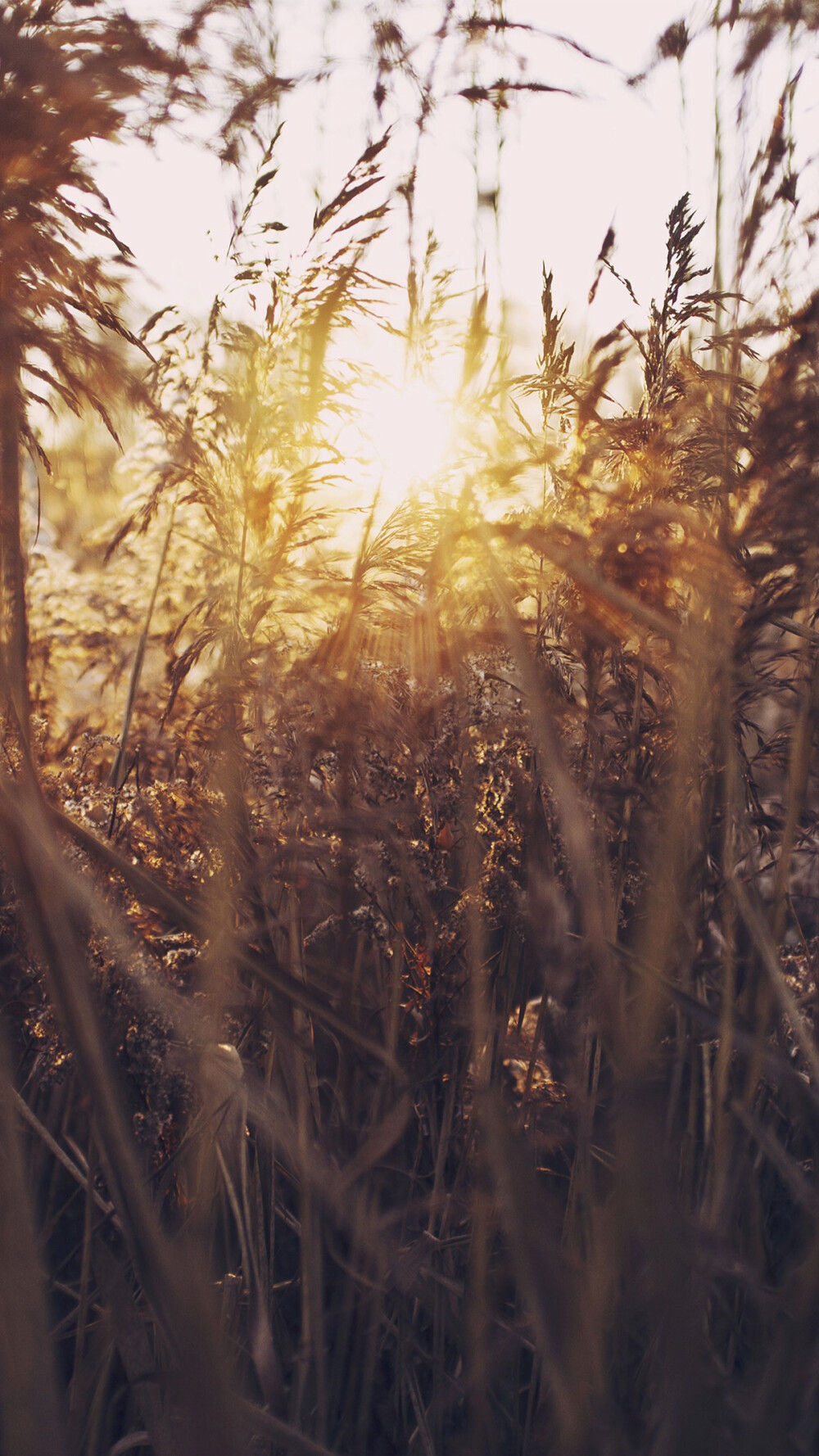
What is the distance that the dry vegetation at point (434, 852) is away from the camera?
3.58ft

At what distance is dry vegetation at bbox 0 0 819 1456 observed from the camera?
1.09 m

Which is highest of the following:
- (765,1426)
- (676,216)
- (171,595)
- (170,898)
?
(676,216)

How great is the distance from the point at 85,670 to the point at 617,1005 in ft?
5.04

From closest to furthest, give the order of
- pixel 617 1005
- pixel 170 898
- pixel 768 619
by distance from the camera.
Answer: pixel 617 1005 → pixel 170 898 → pixel 768 619

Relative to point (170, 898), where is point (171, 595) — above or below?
above

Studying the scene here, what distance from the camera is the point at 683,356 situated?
1.30 m

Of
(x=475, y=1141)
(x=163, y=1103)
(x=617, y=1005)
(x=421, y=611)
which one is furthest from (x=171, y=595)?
(x=617, y=1005)

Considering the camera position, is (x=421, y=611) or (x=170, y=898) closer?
(x=170, y=898)

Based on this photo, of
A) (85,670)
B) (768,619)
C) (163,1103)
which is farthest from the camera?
(85,670)

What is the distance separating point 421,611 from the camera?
129cm

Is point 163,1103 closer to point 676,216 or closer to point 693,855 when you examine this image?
point 693,855

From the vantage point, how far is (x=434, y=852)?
1188mm

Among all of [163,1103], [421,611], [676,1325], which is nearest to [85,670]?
[421,611]

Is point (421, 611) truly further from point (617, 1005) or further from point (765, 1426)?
point (765, 1426)
